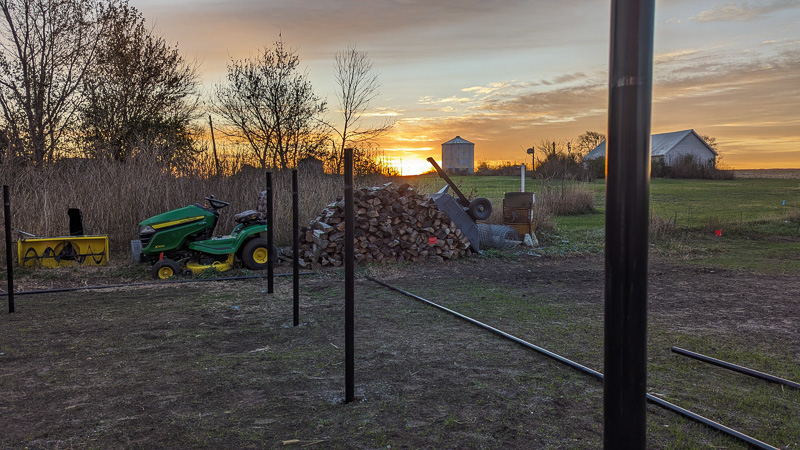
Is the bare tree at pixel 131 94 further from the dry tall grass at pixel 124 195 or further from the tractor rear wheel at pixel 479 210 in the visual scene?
the tractor rear wheel at pixel 479 210

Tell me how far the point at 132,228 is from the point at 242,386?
8104 mm

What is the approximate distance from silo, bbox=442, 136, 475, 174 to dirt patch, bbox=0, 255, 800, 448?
3278 cm

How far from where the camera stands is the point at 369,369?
4.08m

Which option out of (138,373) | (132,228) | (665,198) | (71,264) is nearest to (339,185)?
(132,228)

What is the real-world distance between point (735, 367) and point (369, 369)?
2587 millimetres

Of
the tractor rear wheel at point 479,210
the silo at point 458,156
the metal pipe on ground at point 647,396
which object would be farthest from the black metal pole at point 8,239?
the silo at point 458,156

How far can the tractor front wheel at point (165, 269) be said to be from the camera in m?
8.18

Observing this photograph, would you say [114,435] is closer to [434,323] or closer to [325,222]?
[434,323]

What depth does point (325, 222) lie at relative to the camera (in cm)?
960

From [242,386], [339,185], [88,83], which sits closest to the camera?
[242,386]

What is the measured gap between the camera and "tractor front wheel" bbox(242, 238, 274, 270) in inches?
341

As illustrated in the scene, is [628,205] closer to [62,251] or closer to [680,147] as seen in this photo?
[62,251]

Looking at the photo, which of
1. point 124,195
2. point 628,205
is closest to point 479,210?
point 124,195

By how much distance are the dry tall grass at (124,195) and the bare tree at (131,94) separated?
3.28 m
